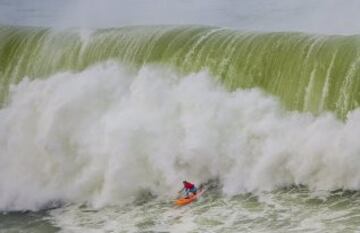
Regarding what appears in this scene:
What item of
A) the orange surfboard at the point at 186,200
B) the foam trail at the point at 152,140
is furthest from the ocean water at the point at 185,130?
the orange surfboard at the point at 186,200

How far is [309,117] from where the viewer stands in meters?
16.0

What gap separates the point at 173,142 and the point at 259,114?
6.64 ft

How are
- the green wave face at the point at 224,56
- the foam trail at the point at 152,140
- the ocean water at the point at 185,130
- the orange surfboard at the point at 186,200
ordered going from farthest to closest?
the green wave face at the point at 224,56 → the orange surfboard at the point at 186,200 → the foam trail at the point at 152,140 → the ocean water at the point at 185,130

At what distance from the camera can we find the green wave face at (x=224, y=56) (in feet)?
53.1

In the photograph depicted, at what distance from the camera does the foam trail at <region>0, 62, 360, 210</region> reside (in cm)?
1566

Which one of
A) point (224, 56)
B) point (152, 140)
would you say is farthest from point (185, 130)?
point (224, 56)

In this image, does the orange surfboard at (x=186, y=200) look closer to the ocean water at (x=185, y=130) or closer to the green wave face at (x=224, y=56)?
the ocean water at (x=185, y=130)

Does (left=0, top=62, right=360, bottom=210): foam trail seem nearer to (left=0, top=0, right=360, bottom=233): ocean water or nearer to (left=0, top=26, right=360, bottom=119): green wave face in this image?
(left=0, top=0, right=360, bottom=233): ocean water

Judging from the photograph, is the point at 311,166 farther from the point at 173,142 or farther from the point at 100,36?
the point at 100,36

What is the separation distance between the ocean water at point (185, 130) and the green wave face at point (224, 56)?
0.11 ft

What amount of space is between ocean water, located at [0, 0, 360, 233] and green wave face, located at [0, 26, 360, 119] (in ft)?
0.11

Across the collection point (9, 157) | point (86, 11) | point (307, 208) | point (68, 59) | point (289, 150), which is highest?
point (86, 11)

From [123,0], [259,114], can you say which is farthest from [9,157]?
[123,0]

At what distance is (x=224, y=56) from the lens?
18266 mm
